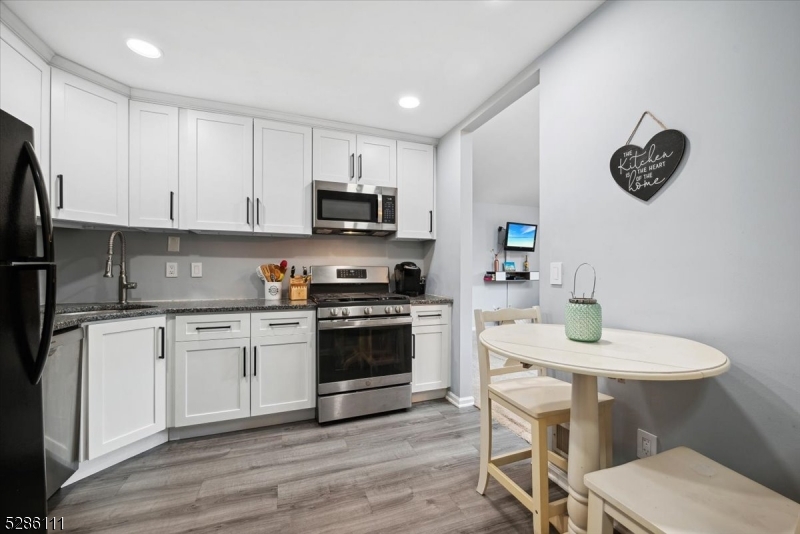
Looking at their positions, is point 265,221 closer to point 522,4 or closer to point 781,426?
point 522,4

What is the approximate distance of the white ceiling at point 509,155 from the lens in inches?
123

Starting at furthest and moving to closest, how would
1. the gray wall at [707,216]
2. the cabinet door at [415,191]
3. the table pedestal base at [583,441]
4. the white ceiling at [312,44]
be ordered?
the cabinet door at [415,191] < the white ceiling at [312,44] < the table pedestal base at [583,441] < the gray wall at [707,216]

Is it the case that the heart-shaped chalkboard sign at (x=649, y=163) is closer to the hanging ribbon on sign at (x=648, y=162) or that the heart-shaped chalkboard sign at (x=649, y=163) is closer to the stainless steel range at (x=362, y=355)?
the hanging ribbon on sign at (x=648, y=162)

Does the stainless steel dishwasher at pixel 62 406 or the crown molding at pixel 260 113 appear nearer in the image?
the stainless steel dishwasher at pixel 62 406

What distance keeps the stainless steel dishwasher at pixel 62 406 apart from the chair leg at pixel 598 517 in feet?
7.43

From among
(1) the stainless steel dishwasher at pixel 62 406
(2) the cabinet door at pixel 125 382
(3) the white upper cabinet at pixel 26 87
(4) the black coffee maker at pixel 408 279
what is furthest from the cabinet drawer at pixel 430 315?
(3) the white upper cabinet at pixel 26 87

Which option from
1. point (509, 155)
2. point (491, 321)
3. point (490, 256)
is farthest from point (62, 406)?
point (490, 256)

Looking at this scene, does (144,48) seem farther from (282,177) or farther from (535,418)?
(535,418)

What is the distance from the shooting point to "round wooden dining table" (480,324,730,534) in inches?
36.4

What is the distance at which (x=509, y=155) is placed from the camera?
411cm

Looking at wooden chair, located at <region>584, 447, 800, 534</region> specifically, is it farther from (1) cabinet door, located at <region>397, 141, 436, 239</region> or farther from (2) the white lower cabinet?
(1) cabinet door, located at <region>397, 141, 436, 239</region>

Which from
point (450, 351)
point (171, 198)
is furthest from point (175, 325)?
point (450, 351)

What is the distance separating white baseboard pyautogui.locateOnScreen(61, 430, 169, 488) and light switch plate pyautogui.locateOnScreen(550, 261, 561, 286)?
9.01ft

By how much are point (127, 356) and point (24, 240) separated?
1.17 metres
